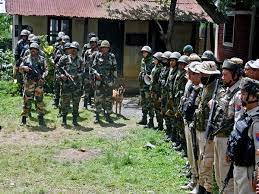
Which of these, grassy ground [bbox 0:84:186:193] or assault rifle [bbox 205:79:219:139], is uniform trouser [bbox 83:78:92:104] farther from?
assault rifle [bbox 205:79:219:139]

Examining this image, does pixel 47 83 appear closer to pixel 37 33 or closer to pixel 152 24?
pixel 37 33

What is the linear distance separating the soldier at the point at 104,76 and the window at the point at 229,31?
919 cm

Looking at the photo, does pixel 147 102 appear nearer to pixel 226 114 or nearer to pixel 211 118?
pixel 211 118

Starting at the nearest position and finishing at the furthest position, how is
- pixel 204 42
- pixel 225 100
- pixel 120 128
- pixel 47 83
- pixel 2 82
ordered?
pixel 225 100 → pixel 120 128 → pixel 47 83 → pixel 2 82 → pixel 204 42

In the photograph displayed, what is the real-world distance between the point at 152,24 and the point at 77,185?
38.9ft

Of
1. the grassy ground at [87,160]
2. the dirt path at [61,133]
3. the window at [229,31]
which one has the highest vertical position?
the window at [229,31]

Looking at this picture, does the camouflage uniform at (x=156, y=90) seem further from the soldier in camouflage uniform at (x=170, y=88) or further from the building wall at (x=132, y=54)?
the building wall at (x=132, y=54)

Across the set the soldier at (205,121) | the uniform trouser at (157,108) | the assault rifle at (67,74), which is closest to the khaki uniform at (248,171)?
the soldier at (205,121)

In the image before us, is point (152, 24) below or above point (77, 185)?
above

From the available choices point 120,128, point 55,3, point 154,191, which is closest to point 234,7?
point 55,3

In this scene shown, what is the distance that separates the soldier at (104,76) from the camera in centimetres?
1150

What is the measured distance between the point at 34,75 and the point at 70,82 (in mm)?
786

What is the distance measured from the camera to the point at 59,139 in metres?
10.0

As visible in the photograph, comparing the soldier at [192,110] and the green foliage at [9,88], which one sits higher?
the soldier at [192,110]
